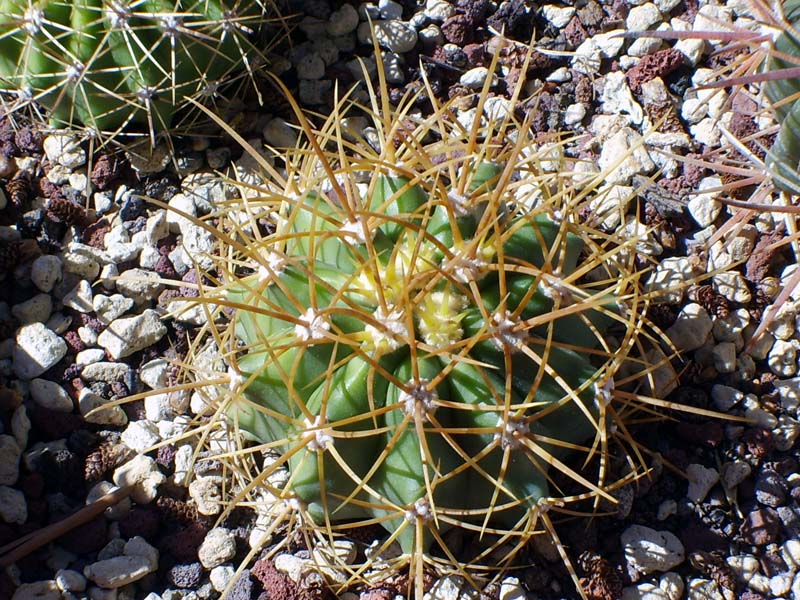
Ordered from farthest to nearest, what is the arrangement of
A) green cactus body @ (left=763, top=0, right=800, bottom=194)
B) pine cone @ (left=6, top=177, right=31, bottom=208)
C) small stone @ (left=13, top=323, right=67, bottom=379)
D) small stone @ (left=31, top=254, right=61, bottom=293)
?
pine cone @ (left=6, top=177, right=31, bottom=208)
small stone @ (left=31, top=254, right=61, bottom=293)
small stone @ (left=13, top=323, right=67, bottom=379)
green cactus body @ (left=763, top=0, right=800, bottom=194)

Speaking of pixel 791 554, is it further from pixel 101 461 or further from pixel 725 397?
pixel 101 461

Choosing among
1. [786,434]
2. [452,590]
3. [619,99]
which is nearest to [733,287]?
[786,434]

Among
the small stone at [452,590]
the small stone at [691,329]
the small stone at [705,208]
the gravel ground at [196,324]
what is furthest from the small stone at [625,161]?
the small stone at [452,590]

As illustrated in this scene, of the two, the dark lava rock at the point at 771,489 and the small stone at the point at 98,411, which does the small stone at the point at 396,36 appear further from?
the dark lava rock at the point at 771,489

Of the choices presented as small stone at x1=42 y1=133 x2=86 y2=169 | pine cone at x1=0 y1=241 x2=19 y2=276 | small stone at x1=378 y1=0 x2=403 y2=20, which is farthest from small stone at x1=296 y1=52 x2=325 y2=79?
pine cone at x1=0 y1=241 x2=19 y2=276

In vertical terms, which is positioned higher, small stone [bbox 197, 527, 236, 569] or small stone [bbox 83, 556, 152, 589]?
small stone [bbox 83, 556, 152, 589]

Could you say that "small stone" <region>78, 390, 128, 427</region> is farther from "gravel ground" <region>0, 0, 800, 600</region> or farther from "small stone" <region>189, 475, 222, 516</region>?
"small stone" <region>189, 475, 222, 516</region>
